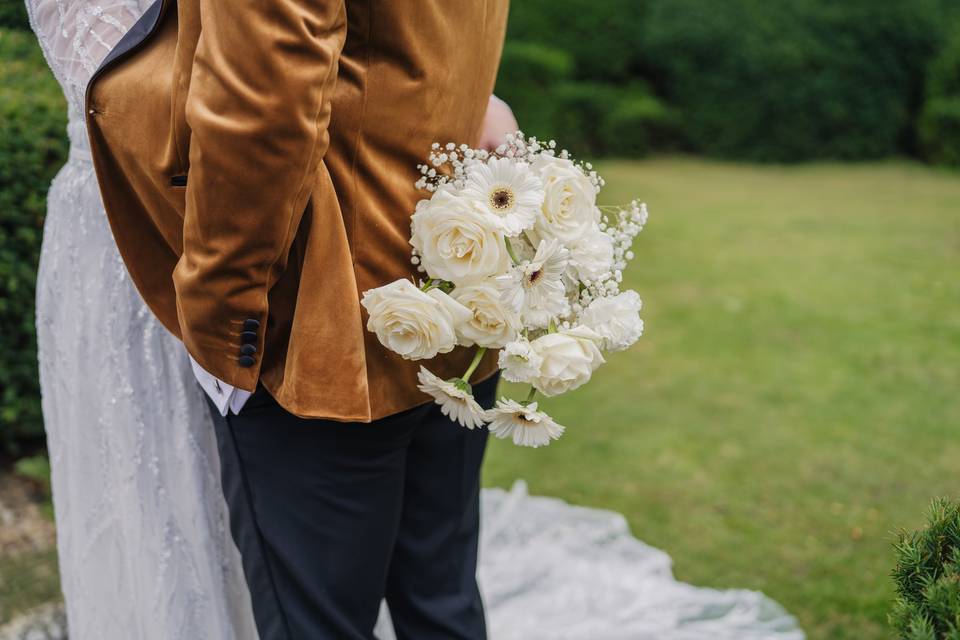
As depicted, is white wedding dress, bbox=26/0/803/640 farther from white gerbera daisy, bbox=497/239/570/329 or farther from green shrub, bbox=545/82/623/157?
green shrub, bbox=545/82/623/157

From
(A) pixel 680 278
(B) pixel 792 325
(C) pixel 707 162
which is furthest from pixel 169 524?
(C) pixel 707 162

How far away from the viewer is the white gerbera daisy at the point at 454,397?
1.59 m

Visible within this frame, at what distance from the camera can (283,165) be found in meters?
1.43

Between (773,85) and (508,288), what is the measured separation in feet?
39.4

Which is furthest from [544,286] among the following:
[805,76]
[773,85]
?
[805,76]

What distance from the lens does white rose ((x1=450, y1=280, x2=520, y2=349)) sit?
1.59 metres

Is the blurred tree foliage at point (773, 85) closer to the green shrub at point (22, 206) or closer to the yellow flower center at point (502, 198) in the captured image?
the green shrub at point (22, 206)

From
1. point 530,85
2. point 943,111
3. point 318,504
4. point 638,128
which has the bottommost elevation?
point 638,128

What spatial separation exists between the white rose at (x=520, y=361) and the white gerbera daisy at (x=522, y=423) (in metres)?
0.05

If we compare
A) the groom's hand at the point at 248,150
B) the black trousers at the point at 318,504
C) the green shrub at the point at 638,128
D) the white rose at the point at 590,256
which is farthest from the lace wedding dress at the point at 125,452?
the green shrub at the point at 638,128

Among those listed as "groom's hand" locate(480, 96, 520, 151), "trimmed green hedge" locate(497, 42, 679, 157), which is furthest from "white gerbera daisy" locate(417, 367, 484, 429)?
"trimmed green hedge" locate(497, 42, 679, 157)

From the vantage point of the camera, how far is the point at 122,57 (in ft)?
5.22

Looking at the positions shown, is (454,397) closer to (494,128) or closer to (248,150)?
(248,150)

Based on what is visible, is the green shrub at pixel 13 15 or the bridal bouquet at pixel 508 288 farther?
the green shrub at pixel 13 15
